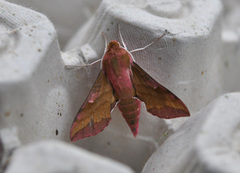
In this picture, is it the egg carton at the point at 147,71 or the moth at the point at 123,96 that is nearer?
the egg carton at the point at 147,71

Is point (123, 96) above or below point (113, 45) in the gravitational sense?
below

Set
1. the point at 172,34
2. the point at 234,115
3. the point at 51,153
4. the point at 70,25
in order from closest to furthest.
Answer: the point at 51,153, the point at 234,115, the point at 172,34, the point at 70,25

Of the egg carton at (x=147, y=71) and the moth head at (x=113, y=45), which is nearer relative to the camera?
the egg carton at (x=147, y=71)

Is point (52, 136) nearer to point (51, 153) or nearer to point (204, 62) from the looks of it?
point (51, 153)

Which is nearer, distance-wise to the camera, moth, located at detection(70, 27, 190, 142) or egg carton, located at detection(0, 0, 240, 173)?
egg carton, located at detection(0, 0, 240, 173)

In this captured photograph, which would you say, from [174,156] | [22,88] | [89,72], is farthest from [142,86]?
[22,88]

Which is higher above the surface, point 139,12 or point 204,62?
point 139,12

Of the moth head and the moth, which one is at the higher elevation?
the moth head

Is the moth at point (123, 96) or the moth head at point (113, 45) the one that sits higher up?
the moth head at point (113, 45)
